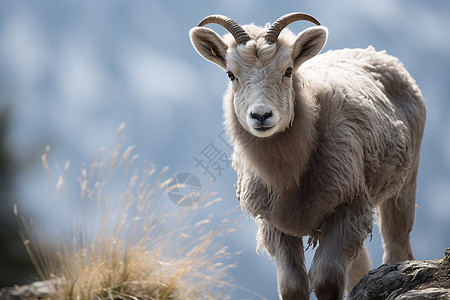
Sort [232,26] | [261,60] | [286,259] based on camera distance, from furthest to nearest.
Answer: [286,259]
[232,26]
[261,60]

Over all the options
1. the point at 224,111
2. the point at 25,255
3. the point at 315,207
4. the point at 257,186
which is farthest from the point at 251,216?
the point at 25,255

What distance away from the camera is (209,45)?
4773 mm

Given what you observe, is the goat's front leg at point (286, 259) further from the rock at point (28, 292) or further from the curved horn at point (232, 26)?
the rock at point (28, 292)

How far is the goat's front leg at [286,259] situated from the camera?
4.61 m

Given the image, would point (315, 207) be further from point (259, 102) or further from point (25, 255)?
point (25, 255)

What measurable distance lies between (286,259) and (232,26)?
1.93 meters

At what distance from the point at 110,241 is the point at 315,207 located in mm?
1826

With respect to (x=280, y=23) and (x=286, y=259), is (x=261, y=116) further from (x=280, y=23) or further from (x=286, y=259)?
(x=286, y=259)

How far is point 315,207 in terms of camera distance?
4641 millimetres

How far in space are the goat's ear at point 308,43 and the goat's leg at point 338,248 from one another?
1.24m

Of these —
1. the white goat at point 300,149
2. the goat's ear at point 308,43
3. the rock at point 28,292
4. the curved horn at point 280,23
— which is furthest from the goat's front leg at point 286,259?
the rock at point 28,292

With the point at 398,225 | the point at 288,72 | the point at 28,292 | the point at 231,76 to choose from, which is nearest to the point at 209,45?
the point at 231,76

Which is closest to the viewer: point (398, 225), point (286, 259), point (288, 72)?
point (288, 72)

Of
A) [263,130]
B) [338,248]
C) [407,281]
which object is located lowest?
[407,281]
